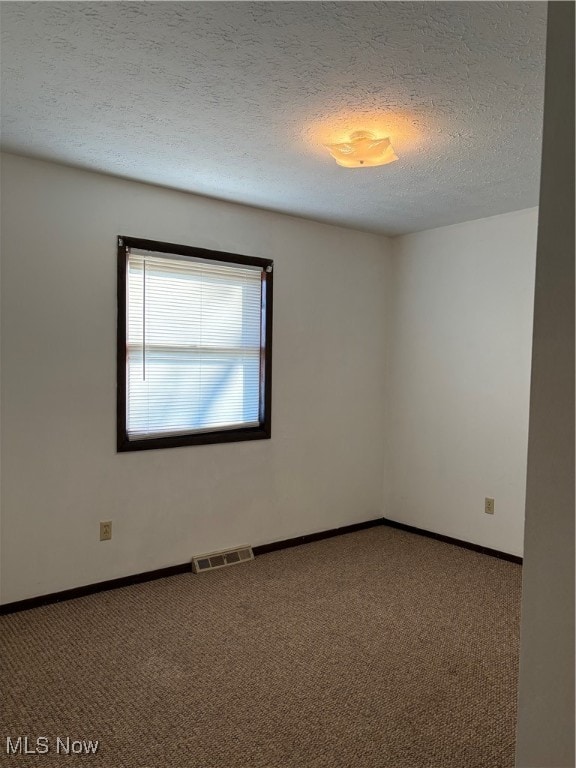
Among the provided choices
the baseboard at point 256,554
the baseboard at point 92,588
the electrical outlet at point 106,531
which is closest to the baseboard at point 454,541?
the baseboard at point 256,554

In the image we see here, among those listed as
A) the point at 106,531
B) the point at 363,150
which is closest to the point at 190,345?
the point at 106,531

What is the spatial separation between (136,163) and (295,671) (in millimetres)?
2712

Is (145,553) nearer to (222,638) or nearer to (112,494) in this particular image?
(112,494)

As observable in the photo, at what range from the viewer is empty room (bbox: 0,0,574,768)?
178 cm

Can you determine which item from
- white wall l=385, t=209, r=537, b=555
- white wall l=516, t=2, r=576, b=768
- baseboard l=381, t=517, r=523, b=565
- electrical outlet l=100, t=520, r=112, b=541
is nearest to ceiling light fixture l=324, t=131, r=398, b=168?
white wall l=516, t=2, r=576, b=768

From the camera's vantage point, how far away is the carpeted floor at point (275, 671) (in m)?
2.06

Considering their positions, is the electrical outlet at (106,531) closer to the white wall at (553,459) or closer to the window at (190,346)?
the window at (190,346)

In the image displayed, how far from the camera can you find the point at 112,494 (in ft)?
11.4

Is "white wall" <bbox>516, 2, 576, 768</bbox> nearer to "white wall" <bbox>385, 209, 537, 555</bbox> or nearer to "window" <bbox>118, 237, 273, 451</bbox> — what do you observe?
"window" <bbox>118, 237, 273, 451</bbox>

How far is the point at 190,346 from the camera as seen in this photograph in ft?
12.5

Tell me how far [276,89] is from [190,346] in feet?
6.33

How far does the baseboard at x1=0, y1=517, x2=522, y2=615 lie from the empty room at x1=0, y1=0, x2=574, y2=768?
21mm

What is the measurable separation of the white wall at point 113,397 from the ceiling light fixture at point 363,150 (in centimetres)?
140

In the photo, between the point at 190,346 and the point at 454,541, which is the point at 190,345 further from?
the point at 454,541
